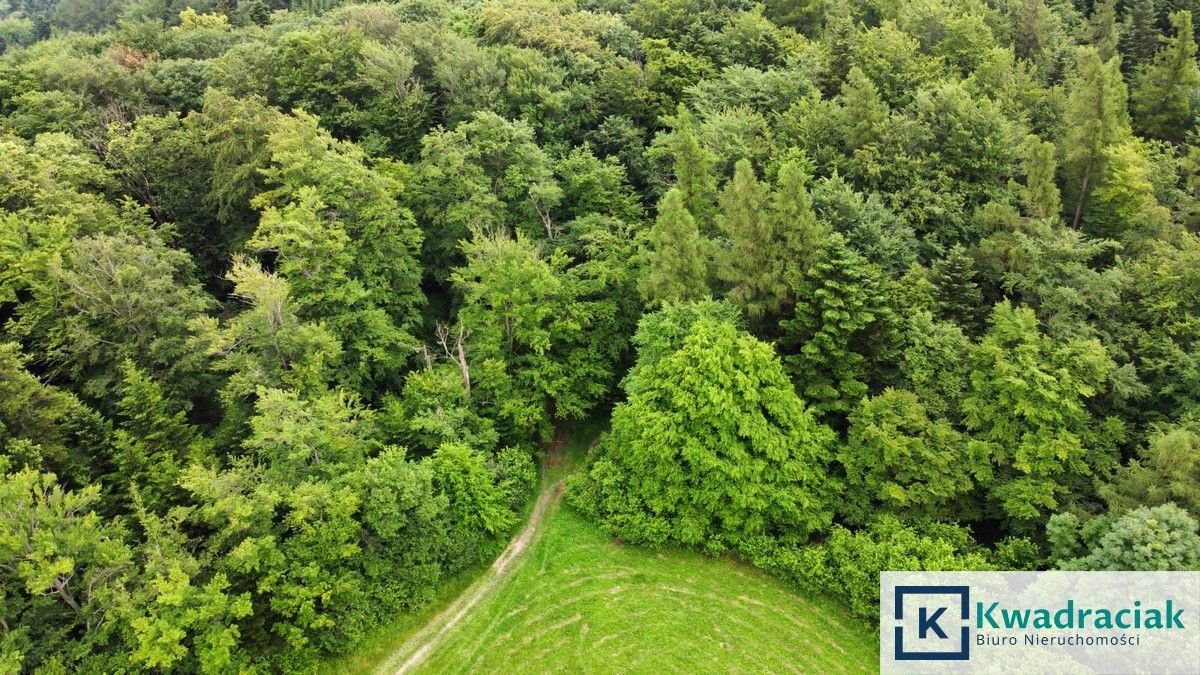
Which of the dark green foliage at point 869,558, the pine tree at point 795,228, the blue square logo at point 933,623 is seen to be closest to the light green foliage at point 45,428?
the dark green foliage at point 869,558

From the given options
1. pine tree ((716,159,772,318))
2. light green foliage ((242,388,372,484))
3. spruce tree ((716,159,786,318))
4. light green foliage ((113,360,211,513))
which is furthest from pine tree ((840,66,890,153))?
light green foliage ((113,360,211,513))

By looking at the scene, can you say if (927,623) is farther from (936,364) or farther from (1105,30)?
(1105,30)

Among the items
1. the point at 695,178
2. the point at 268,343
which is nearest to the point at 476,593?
the point at 268,343

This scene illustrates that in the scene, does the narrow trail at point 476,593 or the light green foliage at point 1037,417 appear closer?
the light green foliage at point 1037,417

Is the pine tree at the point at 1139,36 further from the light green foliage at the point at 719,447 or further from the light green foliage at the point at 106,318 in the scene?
the light green foliage at the point at 106,318

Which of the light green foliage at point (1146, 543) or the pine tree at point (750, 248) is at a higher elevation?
the pine tree at point (750, 248)

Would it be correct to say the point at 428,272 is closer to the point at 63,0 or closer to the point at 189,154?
the point at 189,154

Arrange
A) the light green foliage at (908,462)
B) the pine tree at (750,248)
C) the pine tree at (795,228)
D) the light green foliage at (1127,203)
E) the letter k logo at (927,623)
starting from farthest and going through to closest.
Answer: the light green foliage at (1127,203) → the pine tree at (750,248) → the pine tree at (795,228) → the light green foliage at (908,462) → the letter k logo at (927,623)
